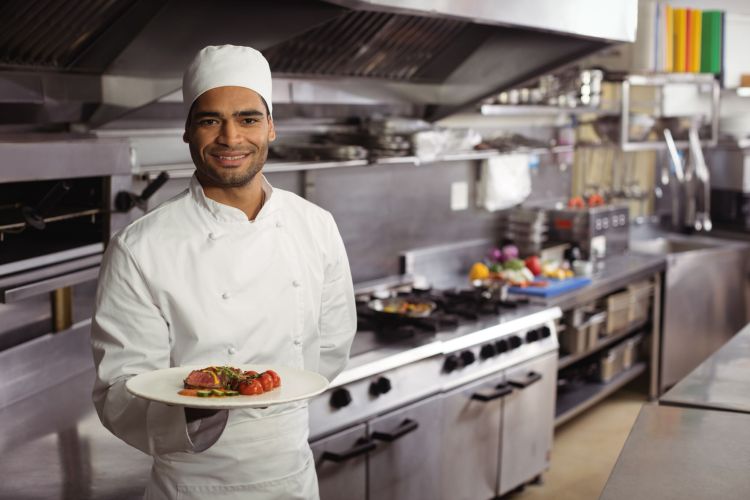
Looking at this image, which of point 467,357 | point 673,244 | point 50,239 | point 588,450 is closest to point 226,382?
point 50,239

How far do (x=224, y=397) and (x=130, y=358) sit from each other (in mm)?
261

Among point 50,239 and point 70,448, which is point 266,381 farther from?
point 50,239

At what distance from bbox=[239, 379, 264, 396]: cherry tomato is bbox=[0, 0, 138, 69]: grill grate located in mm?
1386

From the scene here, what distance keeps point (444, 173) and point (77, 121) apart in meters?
2.37

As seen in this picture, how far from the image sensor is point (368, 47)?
13.3 feet

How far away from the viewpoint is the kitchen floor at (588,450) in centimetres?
432

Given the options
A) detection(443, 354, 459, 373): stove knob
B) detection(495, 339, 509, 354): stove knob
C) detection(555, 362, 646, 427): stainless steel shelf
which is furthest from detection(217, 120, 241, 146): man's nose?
detection(555, 362, 646, 427): stainless steel shelf

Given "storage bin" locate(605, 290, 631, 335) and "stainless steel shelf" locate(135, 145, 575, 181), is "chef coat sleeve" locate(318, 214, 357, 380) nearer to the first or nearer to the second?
"stainless steel shelf" locate(135, 145, 575, 181)

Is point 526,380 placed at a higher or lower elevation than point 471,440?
higher

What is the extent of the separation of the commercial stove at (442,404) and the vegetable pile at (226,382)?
122cm

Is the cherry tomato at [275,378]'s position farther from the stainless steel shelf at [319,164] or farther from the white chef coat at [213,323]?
the stainless steel shelf at [319,164]

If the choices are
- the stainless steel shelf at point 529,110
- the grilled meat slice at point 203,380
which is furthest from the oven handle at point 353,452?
the stainless steel shelf at point 529,110

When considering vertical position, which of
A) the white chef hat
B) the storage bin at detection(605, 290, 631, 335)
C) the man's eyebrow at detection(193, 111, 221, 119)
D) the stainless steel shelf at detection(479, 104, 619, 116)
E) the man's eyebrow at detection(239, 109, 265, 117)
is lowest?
the storage bin at detection(605, 290, 631, 335)

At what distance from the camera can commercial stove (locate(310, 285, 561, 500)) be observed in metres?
3.14
